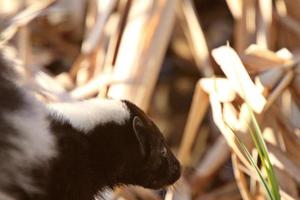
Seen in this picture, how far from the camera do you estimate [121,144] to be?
2547 mm

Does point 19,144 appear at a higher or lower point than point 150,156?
higher

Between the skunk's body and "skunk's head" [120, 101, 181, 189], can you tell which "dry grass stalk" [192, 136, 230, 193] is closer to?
"skunk's head" [120, 101, 181, 189]

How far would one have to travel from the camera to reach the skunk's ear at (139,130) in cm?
A: 256

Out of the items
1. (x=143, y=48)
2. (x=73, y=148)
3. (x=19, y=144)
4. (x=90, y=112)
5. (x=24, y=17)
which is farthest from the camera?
(x=24, y=17)

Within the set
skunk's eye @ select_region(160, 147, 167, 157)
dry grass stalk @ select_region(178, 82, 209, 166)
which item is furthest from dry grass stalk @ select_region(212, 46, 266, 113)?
skunk's eye @ select_region(160, 147, 167, 157)

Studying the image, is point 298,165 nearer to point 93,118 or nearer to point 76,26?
point 93,118

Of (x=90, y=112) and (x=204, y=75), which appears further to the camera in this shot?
(x=204, y=75)

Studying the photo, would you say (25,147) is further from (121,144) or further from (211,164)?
(211,164)

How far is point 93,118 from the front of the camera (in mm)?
2494

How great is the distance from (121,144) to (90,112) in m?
0.10

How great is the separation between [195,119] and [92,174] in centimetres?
58

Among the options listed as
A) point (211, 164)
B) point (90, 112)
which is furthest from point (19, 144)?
point (211, 164)

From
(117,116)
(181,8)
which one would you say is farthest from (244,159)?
(181,8)

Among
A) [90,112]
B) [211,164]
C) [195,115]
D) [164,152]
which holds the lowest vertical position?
[211,164]
